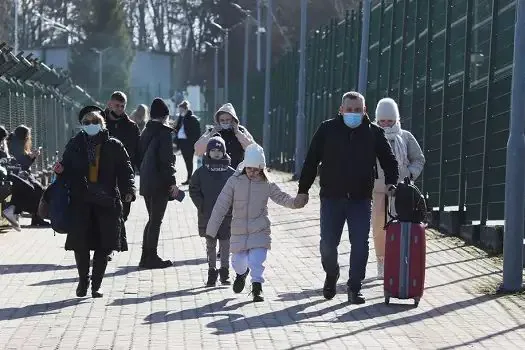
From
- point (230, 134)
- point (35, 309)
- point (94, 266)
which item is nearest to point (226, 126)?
point (230, 134)

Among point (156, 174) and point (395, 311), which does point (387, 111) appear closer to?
point (395, 311)

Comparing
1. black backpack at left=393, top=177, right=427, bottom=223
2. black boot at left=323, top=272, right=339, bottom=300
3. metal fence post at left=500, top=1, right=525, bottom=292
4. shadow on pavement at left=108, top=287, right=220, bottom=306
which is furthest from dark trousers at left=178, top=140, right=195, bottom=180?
black backpack at left=393, top=177, right=427, bottom=223

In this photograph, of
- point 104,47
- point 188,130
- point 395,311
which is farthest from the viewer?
point 104,47

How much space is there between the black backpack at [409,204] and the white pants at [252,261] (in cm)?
111

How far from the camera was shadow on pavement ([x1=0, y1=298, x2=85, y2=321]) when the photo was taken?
11.2 m

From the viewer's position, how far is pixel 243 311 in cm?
1148

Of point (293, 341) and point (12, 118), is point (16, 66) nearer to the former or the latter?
point (12, 118)

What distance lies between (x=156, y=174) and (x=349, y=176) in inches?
137

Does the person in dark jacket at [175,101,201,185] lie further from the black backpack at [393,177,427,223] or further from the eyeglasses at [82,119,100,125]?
the black backpack at [393,177,427,223]

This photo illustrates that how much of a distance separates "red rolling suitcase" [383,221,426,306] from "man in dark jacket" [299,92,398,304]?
21 centimetres

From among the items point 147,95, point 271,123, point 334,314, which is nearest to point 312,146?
point 334,314

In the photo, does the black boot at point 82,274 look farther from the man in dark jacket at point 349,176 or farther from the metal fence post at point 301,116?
the metal fence post at point 301,116

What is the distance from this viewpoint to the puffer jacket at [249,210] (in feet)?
40.0

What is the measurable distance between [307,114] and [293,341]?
91.2 ft
